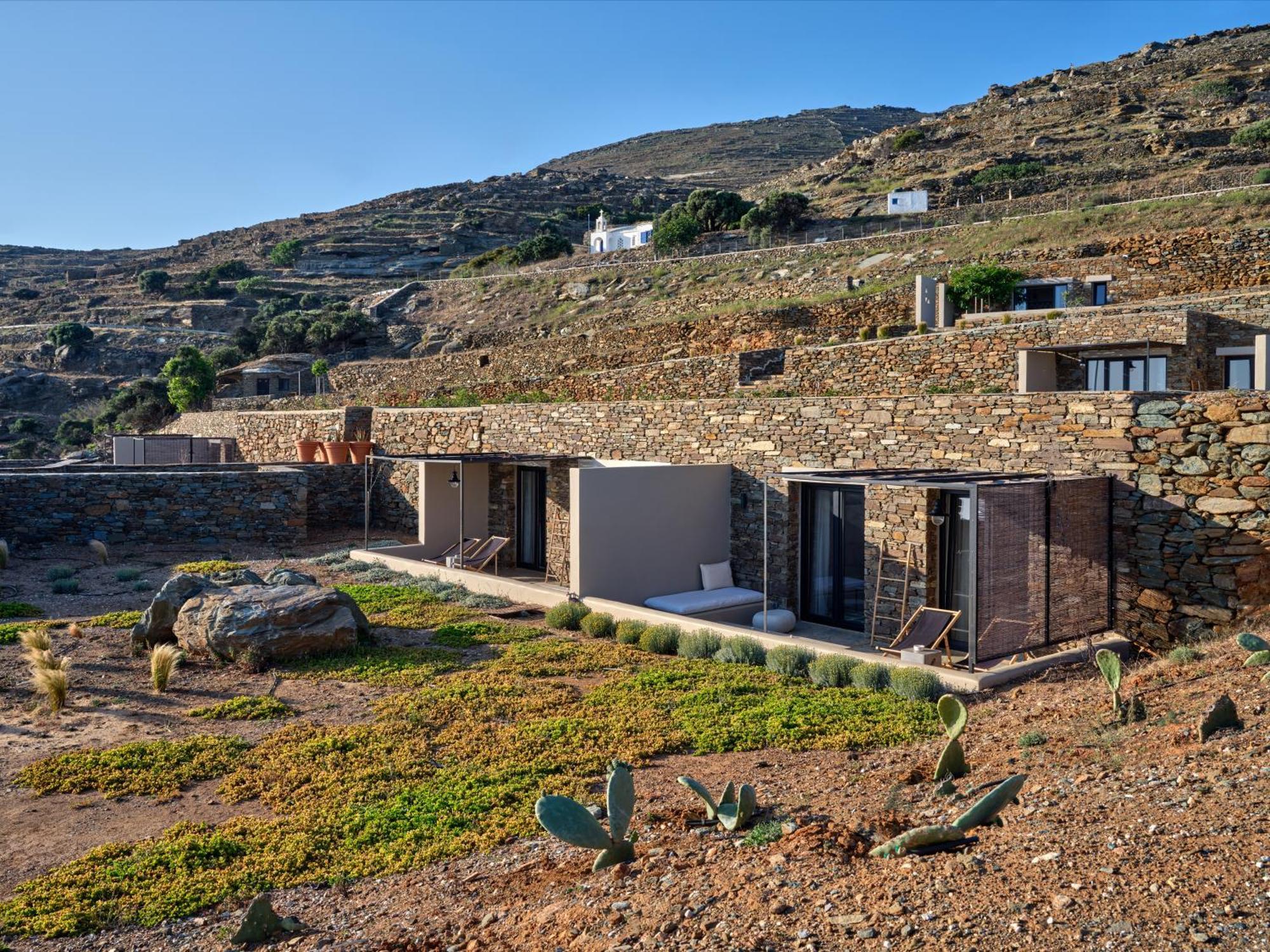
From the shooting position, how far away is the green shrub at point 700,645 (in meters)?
10.3

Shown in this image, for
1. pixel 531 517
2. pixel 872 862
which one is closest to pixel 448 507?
pixel 531 517

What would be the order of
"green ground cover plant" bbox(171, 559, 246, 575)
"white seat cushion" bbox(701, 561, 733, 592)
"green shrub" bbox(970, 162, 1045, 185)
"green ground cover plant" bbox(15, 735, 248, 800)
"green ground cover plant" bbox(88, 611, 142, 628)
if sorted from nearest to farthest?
"green ground cover plant" bbox(15, 735, 248, 800) → "green ground cover plant" bbox(88, 611, 142, 628) → "white seat cushion" bbox(701, 561, 733, 592) → "green ground cover plant" bbox(171, 559, 246, 575) → "green shrub" bbox(970, 162, 1045, 185)

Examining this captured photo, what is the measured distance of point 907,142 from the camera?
174 feet

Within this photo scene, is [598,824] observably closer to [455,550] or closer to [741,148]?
[455,550]

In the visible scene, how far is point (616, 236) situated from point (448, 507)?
43.0 metres

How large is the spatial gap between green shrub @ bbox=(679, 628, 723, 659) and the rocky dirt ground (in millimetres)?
3276

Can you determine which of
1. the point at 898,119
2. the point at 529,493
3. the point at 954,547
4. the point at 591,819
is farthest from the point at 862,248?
the point at 898,119

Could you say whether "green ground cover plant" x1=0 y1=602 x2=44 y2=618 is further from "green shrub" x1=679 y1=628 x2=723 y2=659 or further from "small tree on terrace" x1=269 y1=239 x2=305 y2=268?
"small tree on terrace" x1=269 y1=239 x2=305 y2=268

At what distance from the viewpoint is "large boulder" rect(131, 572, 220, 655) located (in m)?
10.5

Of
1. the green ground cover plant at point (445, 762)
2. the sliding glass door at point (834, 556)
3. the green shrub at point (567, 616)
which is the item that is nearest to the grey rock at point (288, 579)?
the green ground cover plant at point (445, 762)

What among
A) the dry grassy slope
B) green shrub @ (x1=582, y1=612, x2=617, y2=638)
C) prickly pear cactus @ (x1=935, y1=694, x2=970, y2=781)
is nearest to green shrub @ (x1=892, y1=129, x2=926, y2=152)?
the dry grassy slope

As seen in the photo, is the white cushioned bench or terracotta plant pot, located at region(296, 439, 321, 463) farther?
terracotta plant pot, located at region(296, 439, 321, 463)

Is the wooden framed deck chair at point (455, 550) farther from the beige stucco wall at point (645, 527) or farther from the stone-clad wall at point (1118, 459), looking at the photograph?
the stone-clad wall at point (1118, 459)

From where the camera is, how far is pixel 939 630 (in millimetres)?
10234
